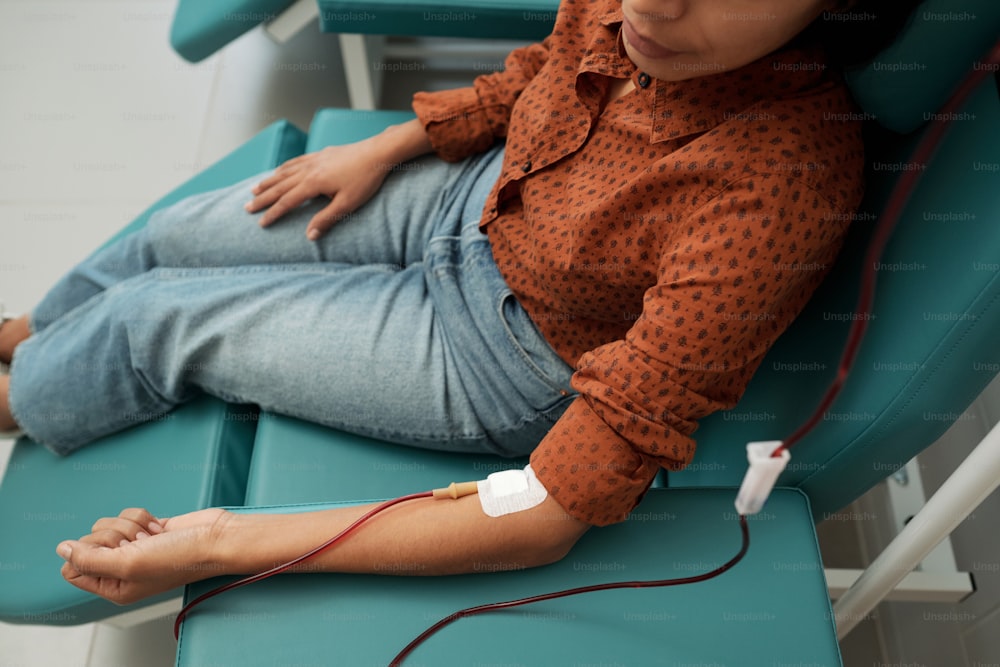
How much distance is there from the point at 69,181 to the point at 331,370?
1376 millimetres

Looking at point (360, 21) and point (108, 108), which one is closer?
point (360, 21)

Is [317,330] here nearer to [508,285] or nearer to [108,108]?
[508,285]

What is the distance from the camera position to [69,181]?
198 cm

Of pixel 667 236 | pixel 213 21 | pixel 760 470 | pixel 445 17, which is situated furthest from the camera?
pixel 213 21

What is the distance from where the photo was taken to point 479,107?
3.73 ft

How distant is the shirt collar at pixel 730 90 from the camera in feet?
2.48

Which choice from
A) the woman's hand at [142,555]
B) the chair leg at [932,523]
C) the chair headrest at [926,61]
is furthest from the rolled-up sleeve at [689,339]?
the woman's hand at [142,555]

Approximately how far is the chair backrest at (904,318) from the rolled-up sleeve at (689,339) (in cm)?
Result: 9

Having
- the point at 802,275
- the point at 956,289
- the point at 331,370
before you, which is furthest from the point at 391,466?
the point at 956,289

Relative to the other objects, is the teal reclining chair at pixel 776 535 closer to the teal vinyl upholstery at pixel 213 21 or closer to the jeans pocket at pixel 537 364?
the jeans pocket at pixel 537 364

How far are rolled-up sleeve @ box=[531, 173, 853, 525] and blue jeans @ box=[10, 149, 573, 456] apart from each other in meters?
0.18

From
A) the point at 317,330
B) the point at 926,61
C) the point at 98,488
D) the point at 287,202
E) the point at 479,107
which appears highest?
the point at 926,61

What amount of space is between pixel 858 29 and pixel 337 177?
2.31ft

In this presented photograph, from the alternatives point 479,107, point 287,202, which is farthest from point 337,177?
point 479,107
